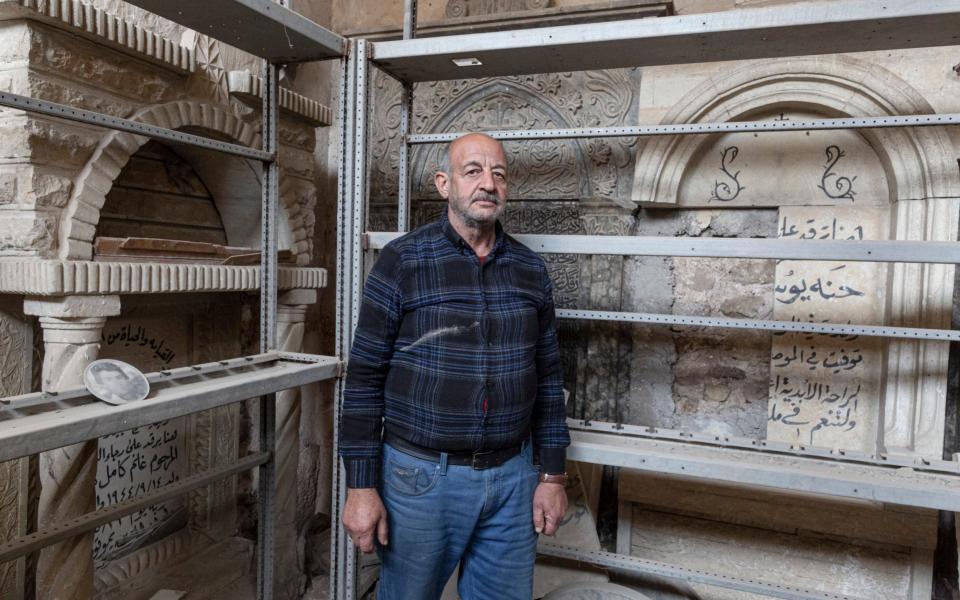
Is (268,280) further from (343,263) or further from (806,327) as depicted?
(806,327)

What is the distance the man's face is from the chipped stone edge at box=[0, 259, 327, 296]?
1278 millimetres

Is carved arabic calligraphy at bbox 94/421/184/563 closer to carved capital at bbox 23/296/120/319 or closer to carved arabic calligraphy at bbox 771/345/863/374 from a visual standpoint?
carved capital at bbox 23/296/120/319

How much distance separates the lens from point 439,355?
161cm

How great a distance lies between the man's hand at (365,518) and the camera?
1613 millimetres

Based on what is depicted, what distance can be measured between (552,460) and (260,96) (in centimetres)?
234

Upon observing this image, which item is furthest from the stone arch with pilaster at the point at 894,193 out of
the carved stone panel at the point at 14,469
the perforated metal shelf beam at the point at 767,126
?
the carved stone panel at the point at 14,469

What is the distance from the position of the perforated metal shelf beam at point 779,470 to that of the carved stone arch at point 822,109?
1314mm

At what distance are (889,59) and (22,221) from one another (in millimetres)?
3396

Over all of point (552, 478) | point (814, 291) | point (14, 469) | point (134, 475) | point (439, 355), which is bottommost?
point (134, 475)

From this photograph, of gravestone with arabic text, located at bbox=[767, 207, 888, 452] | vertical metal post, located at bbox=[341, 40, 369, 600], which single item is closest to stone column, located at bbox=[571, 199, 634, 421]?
gravestone with arabic text, located at bbox=[767, 207, 888, 452]

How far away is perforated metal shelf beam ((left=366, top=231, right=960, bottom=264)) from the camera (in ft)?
5.70

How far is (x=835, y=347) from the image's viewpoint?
2.90 meters

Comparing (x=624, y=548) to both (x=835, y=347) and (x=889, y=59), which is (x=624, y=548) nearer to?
(x=835, y=347)

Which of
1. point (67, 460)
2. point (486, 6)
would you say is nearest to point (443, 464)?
point (67, 460)
